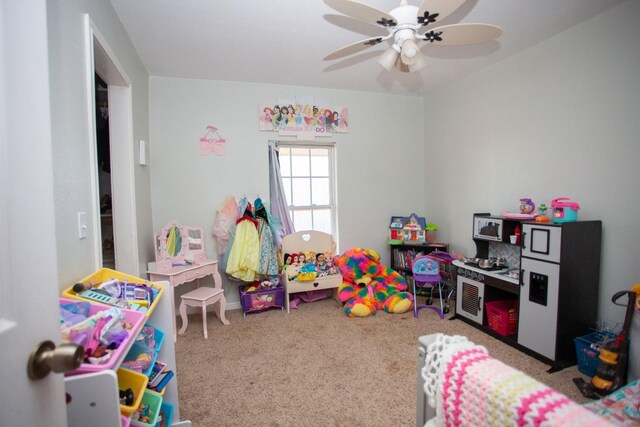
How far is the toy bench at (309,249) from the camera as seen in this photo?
3125 mm

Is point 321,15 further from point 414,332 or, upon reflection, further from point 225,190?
point 414,332

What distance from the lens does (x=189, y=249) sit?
2.96m

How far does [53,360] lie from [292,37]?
2.46 metres

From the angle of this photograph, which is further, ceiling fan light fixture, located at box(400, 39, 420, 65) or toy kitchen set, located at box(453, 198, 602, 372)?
toy kitchen set, located at box(453, 198, 602, 372)

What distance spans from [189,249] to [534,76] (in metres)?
3.55

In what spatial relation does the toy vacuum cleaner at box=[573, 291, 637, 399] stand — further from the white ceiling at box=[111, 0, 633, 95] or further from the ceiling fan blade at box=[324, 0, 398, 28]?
the ceiling fan blade at box=[324, 0, 398, 28]

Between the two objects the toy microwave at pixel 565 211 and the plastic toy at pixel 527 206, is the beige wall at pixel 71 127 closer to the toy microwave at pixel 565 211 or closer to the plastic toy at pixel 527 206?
the toy microwave at pixel 565 211

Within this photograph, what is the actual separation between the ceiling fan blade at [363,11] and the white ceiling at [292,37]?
1.56 feet

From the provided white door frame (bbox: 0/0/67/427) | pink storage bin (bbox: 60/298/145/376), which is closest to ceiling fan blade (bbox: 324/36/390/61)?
white door frame (bbox: 0/0/67/427)

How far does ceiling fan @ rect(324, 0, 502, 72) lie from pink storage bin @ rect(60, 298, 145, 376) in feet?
5.19

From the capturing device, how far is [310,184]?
12.1ft

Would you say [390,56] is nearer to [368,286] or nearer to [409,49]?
[409,49]

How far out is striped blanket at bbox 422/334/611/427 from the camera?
0.49m

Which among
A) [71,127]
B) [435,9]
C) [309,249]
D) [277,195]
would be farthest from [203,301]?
[435,9]
